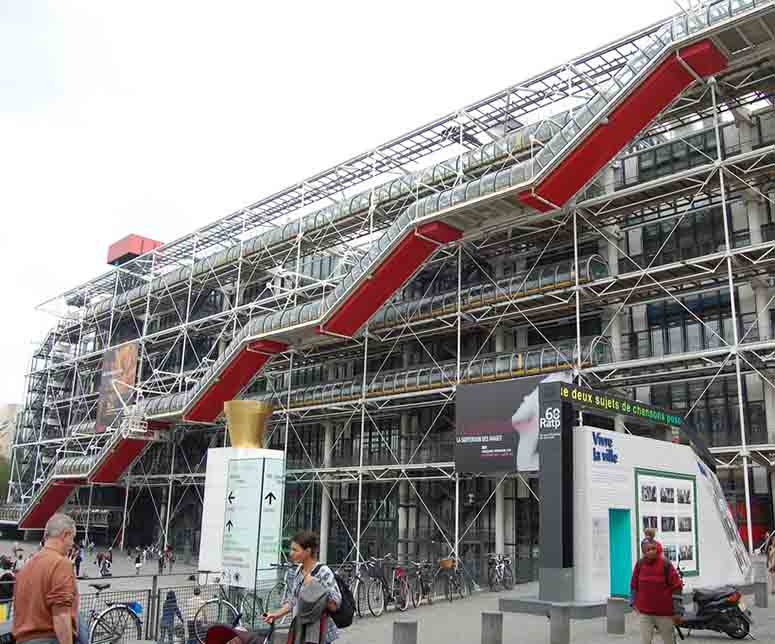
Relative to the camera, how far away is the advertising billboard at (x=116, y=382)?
3750 cm

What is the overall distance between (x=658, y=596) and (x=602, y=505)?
5.02 metres

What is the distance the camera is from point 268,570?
15297mm

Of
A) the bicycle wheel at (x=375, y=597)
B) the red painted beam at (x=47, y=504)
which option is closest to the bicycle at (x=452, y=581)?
the bicycle wheel at (x=375, y=597)

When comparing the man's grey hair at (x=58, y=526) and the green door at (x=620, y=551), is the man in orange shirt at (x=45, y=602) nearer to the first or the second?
the man's grey hair at (x=58, y=526)

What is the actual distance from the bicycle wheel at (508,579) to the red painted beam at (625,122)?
9.44 m

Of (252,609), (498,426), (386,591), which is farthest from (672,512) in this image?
(252,609)

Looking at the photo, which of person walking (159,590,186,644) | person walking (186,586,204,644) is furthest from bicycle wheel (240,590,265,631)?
person walking (159,590,186,644)

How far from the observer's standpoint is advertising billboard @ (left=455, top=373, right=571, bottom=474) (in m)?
20.3

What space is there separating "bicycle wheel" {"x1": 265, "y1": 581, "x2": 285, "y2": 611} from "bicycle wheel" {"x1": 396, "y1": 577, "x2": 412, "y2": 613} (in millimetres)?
3132

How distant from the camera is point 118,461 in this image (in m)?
34.8

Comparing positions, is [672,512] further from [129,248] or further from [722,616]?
[129,248]

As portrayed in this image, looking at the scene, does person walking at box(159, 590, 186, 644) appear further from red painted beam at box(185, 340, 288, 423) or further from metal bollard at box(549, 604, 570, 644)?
red painted beam at box(185, 340, 288, 423)

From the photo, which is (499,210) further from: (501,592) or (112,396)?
(112,396)

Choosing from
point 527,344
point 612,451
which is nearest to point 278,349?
point 527,344
